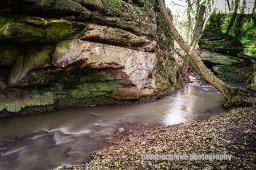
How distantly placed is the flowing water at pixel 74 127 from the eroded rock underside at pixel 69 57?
0.87m

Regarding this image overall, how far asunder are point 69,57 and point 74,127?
3560mm

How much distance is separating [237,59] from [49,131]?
69.9 feet

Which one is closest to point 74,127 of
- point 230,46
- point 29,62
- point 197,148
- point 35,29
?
point 29,62

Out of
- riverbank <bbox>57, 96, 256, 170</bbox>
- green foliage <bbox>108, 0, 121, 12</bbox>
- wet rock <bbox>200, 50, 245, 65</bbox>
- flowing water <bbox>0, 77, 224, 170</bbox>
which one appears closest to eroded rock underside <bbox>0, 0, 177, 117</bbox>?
flowing water <bbox>0, 77, 224, 170</bbox>

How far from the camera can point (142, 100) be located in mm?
15242

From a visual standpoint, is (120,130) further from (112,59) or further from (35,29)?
(35,29)

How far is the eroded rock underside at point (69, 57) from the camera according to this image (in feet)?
38.3

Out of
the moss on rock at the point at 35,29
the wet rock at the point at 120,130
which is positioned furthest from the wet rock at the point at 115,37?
the wet rock at the point at 120,130

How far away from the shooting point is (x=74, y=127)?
1139cm

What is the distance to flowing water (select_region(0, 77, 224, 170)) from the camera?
859cm

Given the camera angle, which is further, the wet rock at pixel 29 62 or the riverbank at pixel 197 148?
the wet rock at pixel 29 62

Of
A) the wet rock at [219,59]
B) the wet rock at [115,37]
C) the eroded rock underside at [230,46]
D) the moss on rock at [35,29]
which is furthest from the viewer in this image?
the wet rock at [219,59]

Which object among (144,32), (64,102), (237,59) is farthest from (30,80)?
(237,59)

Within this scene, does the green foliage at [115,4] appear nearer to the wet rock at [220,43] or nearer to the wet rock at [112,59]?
the wet rock at [112,59]
